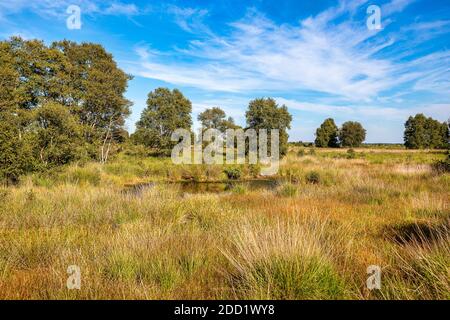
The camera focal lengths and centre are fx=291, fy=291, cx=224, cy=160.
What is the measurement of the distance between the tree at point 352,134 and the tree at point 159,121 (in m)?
49.9

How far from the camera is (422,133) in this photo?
59906 mm

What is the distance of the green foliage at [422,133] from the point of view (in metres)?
59.8

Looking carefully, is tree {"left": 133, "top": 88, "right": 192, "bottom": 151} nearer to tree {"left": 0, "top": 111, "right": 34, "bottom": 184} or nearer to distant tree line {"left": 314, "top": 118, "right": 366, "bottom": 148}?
tree {"left": 0, "top": 111, "right": 34, "bottom": 184}

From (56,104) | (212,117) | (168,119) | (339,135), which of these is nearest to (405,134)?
(339,135)

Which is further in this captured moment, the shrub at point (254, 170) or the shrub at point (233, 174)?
the shrub at point (254, 170)

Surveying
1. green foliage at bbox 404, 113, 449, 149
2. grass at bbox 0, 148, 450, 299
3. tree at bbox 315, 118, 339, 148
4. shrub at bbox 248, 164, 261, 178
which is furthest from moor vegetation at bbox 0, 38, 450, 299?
green foliage at bbox 404, 113, 449, 149

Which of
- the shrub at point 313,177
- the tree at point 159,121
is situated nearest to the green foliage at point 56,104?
the tree at point 159,121

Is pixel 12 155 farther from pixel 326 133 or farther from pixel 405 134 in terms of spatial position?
pixel 405 134

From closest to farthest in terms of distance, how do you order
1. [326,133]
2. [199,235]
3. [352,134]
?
1. [199,235]
2. [326,133]
3. [352,134]

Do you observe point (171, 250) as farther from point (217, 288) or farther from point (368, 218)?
point (368, 218)

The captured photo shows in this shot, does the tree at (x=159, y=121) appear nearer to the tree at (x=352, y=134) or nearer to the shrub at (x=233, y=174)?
the shrub at (x=233, y=174)

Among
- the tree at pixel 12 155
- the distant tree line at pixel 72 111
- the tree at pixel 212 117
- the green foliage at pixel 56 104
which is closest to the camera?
the tree at pixel 12 155

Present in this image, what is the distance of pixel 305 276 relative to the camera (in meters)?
2.98

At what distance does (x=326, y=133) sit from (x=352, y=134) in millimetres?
8283
